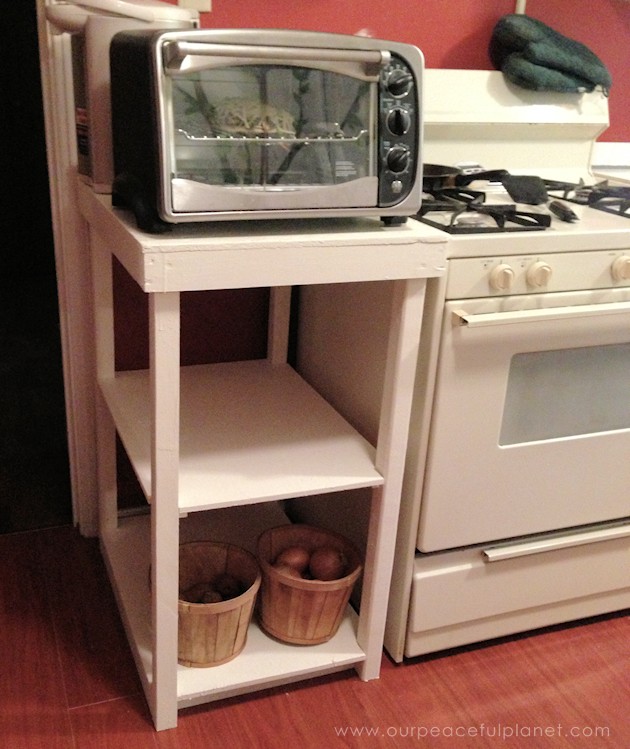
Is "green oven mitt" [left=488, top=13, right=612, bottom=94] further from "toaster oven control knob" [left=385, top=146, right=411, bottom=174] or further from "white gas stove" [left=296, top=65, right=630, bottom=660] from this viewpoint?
"toaster oven control knob" [left=385, top=146, right=411, bottom=174]

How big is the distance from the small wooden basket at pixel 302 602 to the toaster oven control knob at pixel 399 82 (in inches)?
33.0

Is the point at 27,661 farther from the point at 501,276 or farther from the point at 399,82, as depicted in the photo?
the point at 399,82

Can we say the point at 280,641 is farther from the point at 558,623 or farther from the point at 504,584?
the point at 558,623

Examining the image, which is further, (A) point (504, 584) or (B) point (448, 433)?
(A) point (504, 584)

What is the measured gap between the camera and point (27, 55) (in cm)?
239

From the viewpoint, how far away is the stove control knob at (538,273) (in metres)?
1.28

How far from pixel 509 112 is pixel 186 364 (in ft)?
3.14

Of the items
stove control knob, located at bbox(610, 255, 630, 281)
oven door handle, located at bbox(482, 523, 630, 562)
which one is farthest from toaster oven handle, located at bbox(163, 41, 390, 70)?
oven door handle, located at bbox(482, 523, 630, 562)

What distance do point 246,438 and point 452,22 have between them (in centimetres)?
110

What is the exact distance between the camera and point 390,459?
1.31m

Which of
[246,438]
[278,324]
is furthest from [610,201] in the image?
[246,438]

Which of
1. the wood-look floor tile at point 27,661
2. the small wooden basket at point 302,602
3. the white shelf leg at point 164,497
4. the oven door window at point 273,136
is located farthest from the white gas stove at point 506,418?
the wood-look floor tile at point 27,661

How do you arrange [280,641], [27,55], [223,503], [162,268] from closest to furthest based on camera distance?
1. [162,268]
2. [223,503]
3. [280,641]
4. [27,55]

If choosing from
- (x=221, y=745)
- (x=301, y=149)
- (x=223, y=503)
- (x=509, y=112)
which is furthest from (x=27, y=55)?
(x=221, y=745)
